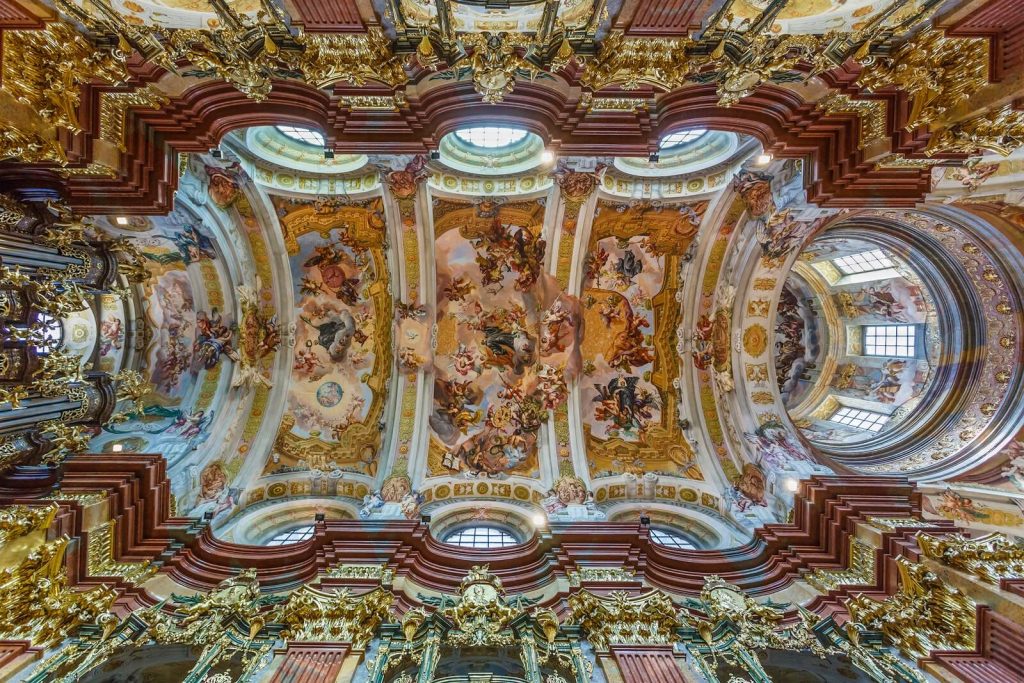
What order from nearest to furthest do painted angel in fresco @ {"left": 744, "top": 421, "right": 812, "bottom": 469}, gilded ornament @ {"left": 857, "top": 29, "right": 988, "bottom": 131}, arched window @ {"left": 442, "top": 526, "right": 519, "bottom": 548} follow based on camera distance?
gilded ornament @ {"left": 857, "top": 29, "right": 988, "bottom": 131}
painted angel in fresco @ {"left": 744, "top": 421, "right": 812, "bottom": 469}
arched window @ {"left": 442, "top": 526, "right": 519, "bottom": 548}

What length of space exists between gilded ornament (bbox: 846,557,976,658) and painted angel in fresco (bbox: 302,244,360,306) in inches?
527

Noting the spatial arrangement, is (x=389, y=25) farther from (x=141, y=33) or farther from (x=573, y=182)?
(x=573, y=182)

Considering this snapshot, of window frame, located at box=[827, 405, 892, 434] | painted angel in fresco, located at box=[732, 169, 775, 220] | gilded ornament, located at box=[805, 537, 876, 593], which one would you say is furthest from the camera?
window frame, located at box=[827, 405, 892, 434]

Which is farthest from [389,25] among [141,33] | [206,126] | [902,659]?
[902,659]

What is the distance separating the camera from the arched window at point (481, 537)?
1188 centimetres

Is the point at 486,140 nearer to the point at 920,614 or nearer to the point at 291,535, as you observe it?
the point at 291,535

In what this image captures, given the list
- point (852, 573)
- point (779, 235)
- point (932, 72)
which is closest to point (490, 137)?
point (779, 235)

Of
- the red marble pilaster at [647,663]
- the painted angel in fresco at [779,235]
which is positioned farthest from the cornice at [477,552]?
the painted angel in fresco at [779,235]

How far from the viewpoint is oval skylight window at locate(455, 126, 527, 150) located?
13258 millimetres

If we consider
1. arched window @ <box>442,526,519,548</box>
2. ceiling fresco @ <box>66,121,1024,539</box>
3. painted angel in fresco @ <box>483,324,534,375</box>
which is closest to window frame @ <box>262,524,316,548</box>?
ceiling fresco @ <box>66,121,1024,539</box>

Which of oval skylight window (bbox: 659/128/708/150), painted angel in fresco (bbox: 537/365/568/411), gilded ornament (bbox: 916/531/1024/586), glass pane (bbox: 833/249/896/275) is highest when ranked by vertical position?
oval skylight window (bbox: 659/128/708/150)

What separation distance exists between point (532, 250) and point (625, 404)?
5.39 metres

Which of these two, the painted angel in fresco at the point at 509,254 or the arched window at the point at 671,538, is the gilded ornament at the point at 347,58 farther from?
the arched window at the point at 671,538

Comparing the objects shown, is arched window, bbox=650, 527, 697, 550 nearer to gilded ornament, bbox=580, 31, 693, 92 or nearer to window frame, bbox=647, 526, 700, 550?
window frame, bbox=647, 526, 700, 550
